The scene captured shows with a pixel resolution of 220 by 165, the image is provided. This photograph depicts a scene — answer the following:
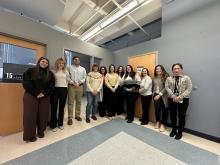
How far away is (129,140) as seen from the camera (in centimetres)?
236

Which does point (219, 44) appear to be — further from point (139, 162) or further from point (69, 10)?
point (69, 10)

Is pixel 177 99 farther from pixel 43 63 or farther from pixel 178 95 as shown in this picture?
pixel 43 63

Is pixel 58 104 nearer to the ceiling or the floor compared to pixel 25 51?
nearer to the floor

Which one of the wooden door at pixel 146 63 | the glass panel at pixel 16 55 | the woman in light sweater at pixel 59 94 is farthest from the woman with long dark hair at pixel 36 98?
the wooden door at pixel 146 63

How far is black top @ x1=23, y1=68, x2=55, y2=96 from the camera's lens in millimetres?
2201

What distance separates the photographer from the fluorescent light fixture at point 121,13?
9.91 feet

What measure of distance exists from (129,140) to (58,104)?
1635 millimetres

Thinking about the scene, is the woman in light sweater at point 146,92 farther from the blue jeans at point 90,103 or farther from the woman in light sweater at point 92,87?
the blue jeans at point 90,103

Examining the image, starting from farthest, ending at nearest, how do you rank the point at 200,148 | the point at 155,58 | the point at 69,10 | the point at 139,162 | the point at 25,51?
the point at 69,10 < the point at 155,58 < the point at 25,51 < the point at 200,148 < the point at 139,162

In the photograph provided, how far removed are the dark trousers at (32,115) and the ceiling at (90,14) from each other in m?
1.89

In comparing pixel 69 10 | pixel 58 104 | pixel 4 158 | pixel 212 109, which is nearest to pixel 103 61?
pixel 69 10

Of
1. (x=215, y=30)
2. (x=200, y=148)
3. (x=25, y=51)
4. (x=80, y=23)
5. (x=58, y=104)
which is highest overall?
(x=80, y=23)

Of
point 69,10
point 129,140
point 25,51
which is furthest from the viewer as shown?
point 69,10

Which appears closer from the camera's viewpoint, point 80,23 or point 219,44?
point 219,44
